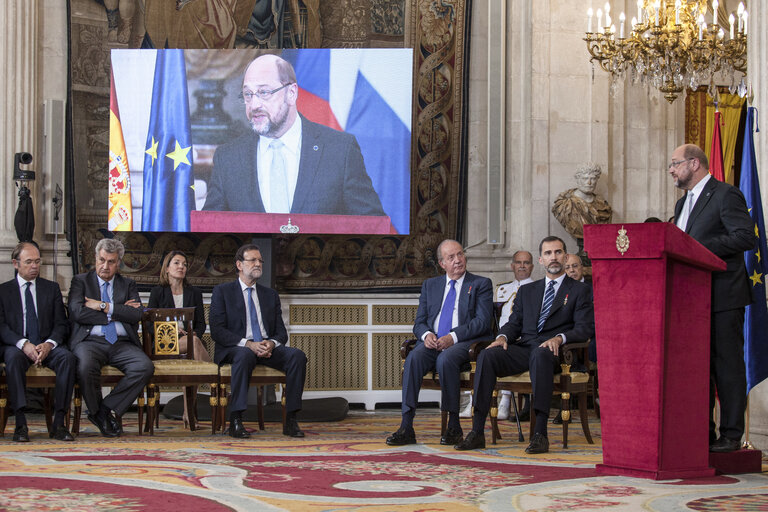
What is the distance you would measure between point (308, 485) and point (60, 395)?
2.77 metres

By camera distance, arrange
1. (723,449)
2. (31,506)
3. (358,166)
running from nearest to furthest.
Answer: (31,506), (723,449), (358,166)

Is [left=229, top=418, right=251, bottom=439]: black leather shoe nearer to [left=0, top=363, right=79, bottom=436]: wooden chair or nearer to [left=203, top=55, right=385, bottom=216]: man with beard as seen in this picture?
[left=0, top=363, right=79, bottom=436]: wooden chair

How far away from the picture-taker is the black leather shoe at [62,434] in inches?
246

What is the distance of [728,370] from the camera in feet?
15.6

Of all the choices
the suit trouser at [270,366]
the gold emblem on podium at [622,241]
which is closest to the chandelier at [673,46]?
the suit trouser at [270,366]

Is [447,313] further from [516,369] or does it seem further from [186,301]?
[186,301]

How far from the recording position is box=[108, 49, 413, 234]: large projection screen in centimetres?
869

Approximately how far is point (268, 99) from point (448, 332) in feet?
10.5

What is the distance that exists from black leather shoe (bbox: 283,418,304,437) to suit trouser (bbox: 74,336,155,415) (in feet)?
3.08

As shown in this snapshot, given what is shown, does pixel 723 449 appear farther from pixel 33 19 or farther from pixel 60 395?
pixel 33 19

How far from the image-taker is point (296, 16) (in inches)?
367

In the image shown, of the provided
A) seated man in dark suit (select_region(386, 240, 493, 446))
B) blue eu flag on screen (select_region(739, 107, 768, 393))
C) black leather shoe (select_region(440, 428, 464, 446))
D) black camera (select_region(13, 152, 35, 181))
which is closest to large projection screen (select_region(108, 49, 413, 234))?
black camera (select_region(13, 152, 35, 181))

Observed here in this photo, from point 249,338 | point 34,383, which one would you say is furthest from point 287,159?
point 34,383

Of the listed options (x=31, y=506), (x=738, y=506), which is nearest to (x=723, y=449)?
(x=738, y=506)
